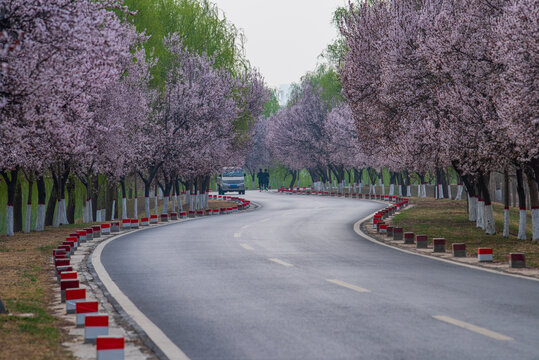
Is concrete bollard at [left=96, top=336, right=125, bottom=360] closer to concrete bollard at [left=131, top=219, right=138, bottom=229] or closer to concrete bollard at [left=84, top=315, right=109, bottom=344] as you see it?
concrete bollard at [left=84, top=315, right=109, bottom=344]

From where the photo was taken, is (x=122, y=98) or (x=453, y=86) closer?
(x=453, y=86)

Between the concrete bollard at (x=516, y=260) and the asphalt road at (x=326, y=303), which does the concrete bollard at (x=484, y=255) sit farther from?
the concrete bollard at (x=516, y=260)

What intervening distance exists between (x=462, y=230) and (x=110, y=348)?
75.3 feet

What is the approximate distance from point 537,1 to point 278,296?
29.9 ft

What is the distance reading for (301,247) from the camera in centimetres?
2070

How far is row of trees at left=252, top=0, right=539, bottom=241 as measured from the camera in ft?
56.4

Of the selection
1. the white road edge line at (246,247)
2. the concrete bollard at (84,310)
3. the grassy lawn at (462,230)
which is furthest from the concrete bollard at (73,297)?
the white road edge line at (246,247)

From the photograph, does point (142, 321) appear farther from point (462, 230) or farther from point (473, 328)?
point (462, 230)

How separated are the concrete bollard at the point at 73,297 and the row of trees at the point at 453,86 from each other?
31.7ft

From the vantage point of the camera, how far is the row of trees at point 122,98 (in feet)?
37.3

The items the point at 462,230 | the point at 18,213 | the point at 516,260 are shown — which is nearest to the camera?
the point at 516,260

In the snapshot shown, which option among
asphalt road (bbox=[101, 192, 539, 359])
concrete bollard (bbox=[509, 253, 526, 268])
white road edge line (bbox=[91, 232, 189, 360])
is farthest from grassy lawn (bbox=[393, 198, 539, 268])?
white road edge line (bbox=[91, 232, 189, 360])

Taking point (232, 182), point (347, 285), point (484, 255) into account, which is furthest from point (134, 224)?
point (232, 182)

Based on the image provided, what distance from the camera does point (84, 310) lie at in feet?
31.7
